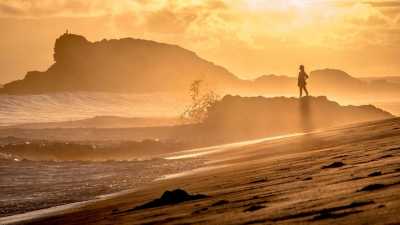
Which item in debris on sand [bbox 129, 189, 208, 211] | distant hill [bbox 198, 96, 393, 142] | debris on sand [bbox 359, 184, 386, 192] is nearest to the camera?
debris on sand [bbox 359, 184, 386, 192]

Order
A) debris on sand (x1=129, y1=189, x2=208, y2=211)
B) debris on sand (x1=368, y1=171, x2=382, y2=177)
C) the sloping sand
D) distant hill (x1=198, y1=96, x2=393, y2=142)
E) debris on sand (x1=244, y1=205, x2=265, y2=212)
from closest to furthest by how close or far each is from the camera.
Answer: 1. the sloping sand
2. debris on sand (x1=244, y1=205, x2=265, y2=212)
3. debris on sand (x1=368, y1=171, x2=382, y2=177)
4. debris on sand (x1=129, y1=189, x2=208, y2=211)
5. distant hill (x1=198, y1=96, x2=393, y2=142)

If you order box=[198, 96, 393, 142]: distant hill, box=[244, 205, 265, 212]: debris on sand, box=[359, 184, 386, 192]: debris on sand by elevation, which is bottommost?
box=[244, 205, 265, 212]: debris on sand

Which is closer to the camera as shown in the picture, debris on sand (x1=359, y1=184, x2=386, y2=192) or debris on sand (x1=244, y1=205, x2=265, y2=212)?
debris on sand (x1=359, y1=184, x2=386, y2=192)

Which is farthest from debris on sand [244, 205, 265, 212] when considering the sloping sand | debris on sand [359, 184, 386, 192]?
debris on sand [359, 184, 386, 192]

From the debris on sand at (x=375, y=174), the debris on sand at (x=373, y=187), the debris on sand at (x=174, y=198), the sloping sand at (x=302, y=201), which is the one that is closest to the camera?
the sloping sand at (x=302, y=201)

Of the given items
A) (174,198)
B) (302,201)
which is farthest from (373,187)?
(174,198)

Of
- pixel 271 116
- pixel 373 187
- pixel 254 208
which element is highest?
pixel 271 116

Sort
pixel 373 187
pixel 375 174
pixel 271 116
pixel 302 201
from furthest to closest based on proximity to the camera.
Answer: pixel 271 116
pixel 375 174
pixel 302 201
pixel 373 187

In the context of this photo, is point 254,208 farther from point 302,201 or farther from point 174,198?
point 174,198

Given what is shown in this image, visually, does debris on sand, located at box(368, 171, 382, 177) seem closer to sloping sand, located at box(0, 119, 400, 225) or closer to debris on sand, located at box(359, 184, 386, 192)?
sloping sand, located at box(0, 119, 400, 225)

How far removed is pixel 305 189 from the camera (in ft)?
30.2

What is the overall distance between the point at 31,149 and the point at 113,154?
6074mm

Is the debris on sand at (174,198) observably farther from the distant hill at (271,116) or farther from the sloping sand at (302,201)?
the distant hill at (271,116)

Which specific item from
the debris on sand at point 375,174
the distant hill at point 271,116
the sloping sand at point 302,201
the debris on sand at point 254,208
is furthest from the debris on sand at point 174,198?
the distant hill at point 271,116
